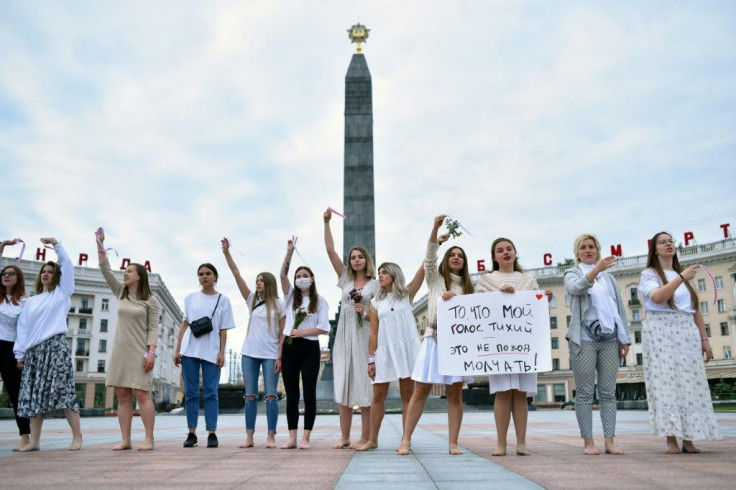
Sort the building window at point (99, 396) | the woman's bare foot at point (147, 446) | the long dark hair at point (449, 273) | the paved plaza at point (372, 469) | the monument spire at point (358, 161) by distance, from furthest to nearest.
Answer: the building window at point (99, 396) < the monument spire at point (358, 161) < the woman's bare foot at point (147, 446) < the long dark hair at point (449, 273) < the paved plaza at point (372, 469)

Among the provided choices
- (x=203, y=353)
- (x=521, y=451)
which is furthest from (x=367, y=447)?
(x=203, y=353)

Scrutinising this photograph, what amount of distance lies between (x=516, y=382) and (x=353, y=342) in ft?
5.72

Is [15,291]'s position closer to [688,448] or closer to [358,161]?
[688,448]

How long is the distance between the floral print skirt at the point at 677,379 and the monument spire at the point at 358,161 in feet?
79.8

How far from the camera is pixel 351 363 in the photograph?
6488 millimetres

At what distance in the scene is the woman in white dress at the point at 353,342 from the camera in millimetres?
6371

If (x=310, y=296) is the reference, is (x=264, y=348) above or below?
below

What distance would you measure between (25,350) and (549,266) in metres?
60.3

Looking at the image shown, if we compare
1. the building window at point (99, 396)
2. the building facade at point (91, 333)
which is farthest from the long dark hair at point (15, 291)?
the building window at point (99, 396)

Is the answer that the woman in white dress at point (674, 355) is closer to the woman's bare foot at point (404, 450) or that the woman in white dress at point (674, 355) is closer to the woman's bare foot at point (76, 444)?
the woman's bare foot at point (404, 450)

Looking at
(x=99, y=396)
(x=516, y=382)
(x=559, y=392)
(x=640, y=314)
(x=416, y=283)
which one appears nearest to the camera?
(x=516, y=382)

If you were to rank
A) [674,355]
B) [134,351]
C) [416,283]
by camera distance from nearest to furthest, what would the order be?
[674,355] < [416,283] < [134,351]

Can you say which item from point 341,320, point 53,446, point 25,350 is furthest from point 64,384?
point 341,320

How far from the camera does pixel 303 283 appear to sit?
22.8 feet
